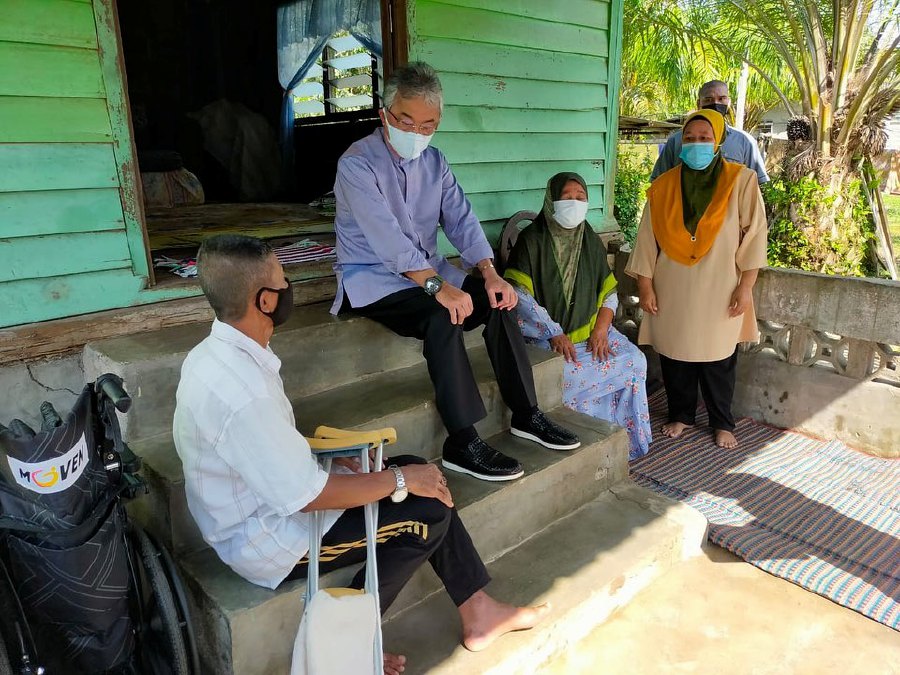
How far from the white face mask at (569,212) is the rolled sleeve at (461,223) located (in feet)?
1.77

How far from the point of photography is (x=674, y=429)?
4.11 meters

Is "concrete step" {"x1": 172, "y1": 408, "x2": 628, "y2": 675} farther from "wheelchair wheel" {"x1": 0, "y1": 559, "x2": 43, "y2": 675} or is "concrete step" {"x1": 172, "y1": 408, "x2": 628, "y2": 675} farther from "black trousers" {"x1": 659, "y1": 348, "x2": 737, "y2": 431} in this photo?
"black trousers" {"x1": 659, "y1": 348, "x2": 737, "y2": 431}

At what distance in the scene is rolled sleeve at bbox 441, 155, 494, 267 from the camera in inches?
123

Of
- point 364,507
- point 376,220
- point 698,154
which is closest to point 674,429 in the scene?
point 698,154

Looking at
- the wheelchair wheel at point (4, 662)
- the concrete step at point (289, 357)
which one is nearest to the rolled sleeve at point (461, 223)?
the concrete step at point (289, 357)

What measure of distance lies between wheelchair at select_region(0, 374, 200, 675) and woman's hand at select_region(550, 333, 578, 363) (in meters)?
2.23

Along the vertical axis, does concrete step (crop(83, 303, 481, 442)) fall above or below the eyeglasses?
below

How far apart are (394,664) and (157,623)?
2.32ft

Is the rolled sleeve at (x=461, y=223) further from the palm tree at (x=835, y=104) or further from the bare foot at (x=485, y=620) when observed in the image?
the palm tree at (x=835, y=104)

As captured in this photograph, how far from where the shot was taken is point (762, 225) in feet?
11.8

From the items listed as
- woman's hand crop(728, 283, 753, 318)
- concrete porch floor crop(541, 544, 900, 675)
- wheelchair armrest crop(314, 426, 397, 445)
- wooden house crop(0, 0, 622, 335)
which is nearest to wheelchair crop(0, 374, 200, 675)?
wheelchair armrest crop(314, 426, 397, 445)

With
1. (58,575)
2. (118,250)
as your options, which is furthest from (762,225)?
(58,575)

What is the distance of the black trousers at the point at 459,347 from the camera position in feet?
8.38

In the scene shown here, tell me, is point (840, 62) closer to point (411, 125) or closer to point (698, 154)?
point (698, 154)
